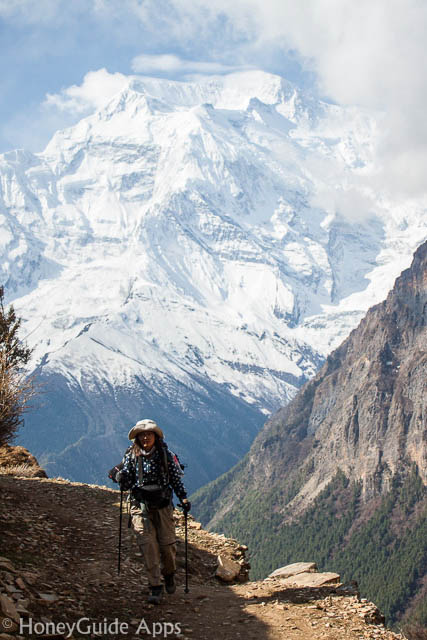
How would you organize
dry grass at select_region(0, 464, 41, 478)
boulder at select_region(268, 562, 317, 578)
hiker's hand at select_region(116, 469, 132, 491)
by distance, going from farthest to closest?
dry grass at select_region(0, 464, 41, 478) < boulder at select_region(268, 562, 317, 578) < hiker's hand at select_region(116, 469, 132, 491)

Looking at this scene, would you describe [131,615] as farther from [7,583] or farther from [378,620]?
[378,620]

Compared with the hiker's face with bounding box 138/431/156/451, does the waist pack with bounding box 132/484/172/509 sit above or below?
below

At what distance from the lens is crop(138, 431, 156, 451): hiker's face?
57.1ft

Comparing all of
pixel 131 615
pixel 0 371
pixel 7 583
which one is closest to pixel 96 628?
pixel 131 615

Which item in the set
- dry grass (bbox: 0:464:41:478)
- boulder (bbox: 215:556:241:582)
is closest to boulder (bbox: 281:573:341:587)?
boulder (bbox: 215:556:241:582)

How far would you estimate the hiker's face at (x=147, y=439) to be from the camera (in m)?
17.4

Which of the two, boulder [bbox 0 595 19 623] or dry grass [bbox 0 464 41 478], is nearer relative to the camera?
boulder [bbox 0 595 19 623]

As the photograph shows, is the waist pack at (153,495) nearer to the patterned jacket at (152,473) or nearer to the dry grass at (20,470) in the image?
the patterned jacket at (152,473)

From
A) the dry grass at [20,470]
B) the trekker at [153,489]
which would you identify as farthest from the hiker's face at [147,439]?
the dry grass at [20,470]

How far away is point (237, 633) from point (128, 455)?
17.5 ft

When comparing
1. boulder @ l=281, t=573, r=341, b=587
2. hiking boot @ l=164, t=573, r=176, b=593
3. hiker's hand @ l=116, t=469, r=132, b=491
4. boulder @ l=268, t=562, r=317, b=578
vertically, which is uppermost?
hiker's hand @ l=116, t=469, r=132, b=491

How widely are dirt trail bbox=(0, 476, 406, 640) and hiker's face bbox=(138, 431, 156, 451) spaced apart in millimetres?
3796

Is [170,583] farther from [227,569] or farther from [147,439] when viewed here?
[227,569]

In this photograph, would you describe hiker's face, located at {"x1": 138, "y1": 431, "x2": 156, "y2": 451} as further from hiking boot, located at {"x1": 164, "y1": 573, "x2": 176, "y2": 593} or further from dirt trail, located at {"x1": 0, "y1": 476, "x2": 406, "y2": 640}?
dirt trail, located at {"x1": 0, "y1": 476, "x2": 406, "y2": 640}
